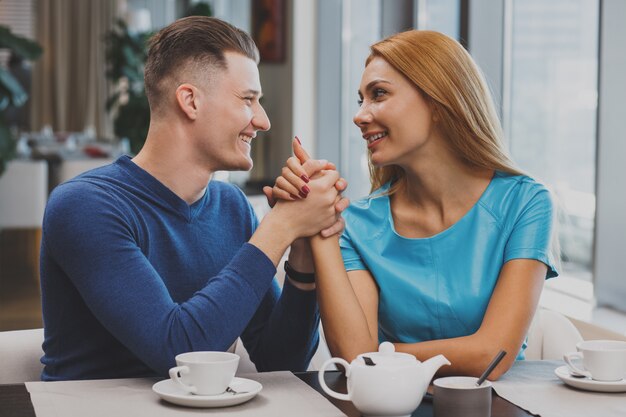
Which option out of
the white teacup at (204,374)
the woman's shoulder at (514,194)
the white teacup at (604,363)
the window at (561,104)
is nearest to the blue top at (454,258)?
the woman's shoulder at (514,194)

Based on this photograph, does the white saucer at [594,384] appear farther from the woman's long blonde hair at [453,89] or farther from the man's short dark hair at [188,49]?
the man's short dark hair at [188,49]

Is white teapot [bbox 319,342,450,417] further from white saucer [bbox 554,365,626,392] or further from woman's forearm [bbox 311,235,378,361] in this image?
woman's forearm [bbox 311,235,378,361]

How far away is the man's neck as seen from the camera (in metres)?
1.74

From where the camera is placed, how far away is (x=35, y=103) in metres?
13.7

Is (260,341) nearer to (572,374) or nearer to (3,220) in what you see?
(572,374)

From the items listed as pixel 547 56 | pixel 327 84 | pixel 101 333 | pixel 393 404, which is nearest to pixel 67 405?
pixel 101 333

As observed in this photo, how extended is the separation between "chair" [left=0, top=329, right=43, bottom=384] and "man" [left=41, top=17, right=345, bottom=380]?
0.09 metres

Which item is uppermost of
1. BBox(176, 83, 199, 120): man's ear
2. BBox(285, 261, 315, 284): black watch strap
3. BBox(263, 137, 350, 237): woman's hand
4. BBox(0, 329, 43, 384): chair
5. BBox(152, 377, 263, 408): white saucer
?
BBox(176, 83, 199, 120): man's ear

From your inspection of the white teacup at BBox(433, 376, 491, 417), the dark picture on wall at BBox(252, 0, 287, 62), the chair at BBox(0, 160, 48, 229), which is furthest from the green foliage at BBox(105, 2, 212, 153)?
the white teacup at BBox(433, 376, 491, 417)

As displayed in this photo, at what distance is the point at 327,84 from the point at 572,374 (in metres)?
4.22

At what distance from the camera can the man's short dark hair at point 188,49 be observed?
1.77 m

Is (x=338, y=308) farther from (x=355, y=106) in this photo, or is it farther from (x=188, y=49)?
(x=355, y=106)

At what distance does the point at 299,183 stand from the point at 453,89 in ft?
1.33

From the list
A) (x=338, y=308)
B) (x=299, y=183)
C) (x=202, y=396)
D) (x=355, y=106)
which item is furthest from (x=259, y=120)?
(x=355, y=106)
